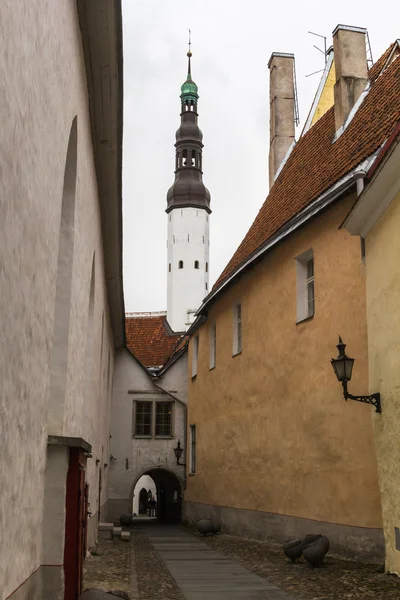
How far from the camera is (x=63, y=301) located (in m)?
7.89

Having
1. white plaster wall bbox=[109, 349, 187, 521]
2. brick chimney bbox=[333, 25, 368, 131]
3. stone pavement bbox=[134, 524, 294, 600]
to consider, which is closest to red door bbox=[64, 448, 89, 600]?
stone pavement bbox=[134, 524, 294, 600]

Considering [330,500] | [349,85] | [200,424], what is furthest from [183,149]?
[330,500]

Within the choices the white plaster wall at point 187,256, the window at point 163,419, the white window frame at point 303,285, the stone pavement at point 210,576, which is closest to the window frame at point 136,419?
the window at point 163,419

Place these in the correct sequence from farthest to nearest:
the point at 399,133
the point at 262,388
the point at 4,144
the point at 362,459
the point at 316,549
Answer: the point at 262,388, the point at 362,459, the point at 316,549, the point at 399,133, the point at 4,144

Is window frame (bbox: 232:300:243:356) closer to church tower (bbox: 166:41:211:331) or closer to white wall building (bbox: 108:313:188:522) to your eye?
white wall building (bbox: 108:313:188:522)

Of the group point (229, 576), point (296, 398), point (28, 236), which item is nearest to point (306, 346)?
point (296, 398)

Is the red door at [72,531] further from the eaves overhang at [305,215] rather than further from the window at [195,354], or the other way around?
the window at [195,354]

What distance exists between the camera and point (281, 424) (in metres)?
15.3

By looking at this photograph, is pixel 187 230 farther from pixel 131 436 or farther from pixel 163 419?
pixel 131 436

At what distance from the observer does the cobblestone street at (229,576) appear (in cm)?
920

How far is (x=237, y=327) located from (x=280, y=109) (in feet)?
24.7

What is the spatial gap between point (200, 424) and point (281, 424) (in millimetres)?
8163

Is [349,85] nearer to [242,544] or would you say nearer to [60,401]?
[242,544]

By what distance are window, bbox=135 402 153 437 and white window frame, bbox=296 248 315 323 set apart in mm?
14584
